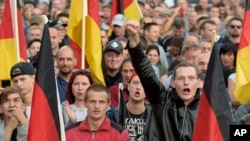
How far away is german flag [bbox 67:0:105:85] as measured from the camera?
15.2 meters

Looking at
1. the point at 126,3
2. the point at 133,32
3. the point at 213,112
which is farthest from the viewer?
the point at 126,3

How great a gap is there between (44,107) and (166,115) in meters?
1.12

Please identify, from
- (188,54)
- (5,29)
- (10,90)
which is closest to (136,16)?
(188,54)

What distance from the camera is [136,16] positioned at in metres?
18.4

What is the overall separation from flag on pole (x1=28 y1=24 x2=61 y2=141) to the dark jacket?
81 cm

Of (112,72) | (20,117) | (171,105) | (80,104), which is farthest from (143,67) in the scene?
(112,72)

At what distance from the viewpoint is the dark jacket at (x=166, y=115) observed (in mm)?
11039

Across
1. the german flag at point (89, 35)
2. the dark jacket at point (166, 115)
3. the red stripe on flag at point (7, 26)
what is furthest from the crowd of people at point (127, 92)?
the red stripe on flag at point (7, 26)

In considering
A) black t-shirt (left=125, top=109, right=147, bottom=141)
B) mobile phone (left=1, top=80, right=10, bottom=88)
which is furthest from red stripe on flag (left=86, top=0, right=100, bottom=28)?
black t-shirt (left=125, top=109, right=147, bottom=141)

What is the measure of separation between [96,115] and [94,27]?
4.09 metres

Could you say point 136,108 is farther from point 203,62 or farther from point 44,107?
point 203,62

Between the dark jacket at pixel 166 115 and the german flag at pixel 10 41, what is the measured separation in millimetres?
3551

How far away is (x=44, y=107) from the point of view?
10.8 m

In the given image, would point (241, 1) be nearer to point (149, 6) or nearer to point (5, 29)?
point (149, 6)
